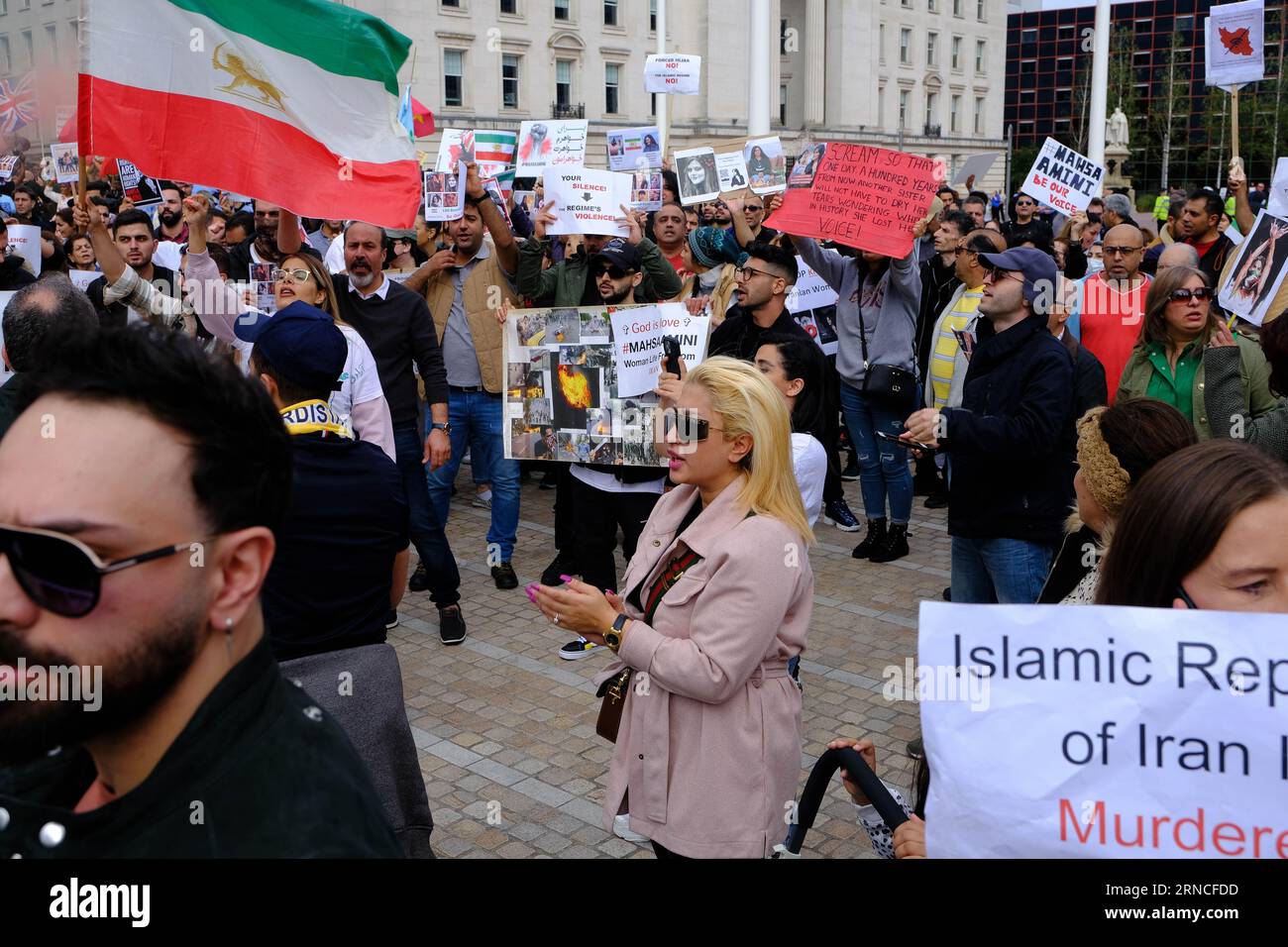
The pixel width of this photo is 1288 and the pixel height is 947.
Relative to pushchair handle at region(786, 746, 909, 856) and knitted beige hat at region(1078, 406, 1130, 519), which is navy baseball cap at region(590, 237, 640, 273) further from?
pushchair handle at region(786, 746, 909, 856)

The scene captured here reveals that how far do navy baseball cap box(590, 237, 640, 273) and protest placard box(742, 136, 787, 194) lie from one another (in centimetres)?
482

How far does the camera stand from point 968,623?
5.59 ft

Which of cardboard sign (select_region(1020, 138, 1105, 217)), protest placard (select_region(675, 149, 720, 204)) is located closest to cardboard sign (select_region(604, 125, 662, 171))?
protest placard (select_region(675, 149, 720, 204))

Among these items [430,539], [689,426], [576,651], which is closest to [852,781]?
[689,426]

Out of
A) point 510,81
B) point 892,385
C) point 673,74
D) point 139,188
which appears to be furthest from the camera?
point 510,81

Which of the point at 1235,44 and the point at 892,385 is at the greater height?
the point at 1235,44

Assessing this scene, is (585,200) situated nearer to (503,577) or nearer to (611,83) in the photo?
(503,577)

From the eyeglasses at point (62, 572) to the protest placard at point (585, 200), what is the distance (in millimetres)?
6303

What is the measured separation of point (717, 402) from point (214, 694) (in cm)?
218

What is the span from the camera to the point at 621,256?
695 centimetres

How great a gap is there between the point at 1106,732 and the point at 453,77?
60.7 meters

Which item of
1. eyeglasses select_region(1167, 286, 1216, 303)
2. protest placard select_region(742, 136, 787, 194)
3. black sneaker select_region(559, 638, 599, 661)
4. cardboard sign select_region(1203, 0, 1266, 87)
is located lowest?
black sneaker select_region(559, 638, 599, 661)

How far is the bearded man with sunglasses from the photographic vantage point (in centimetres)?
138

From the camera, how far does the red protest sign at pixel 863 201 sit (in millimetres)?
7629
